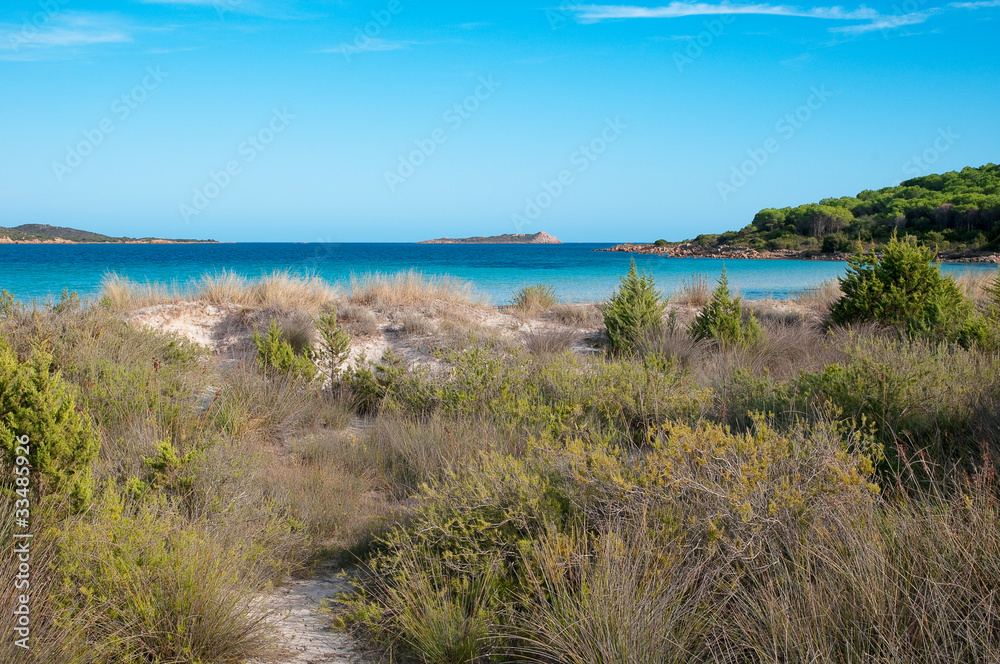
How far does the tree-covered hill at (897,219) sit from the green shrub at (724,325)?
32.3 meters

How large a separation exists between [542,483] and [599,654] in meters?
1.14

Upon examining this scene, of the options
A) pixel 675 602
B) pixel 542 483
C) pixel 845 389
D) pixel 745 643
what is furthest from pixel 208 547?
pixel 845 389

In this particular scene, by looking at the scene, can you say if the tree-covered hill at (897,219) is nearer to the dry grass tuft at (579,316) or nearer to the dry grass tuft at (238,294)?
the dry grass tuft at (579,316)

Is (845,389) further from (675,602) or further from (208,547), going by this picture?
(208,547)

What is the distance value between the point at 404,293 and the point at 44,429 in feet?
32.9

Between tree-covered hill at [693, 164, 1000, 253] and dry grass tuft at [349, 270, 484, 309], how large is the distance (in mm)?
33110

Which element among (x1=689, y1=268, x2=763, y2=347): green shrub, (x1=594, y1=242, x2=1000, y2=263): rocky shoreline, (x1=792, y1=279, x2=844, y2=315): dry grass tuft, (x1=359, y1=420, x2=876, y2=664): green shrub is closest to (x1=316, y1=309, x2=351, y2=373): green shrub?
(x1=359, y1=420, x2=876, y2=664): green shrub

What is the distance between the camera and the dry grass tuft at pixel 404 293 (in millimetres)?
12927

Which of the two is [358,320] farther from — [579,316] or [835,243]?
[835,243]

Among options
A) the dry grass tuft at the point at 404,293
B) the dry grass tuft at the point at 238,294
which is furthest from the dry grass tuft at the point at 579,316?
the dry grass tuft at the point at 238,294

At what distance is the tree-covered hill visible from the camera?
40.6 metres

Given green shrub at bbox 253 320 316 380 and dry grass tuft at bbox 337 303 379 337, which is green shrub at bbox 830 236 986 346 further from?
green shrub at bbox 253 320 316 380

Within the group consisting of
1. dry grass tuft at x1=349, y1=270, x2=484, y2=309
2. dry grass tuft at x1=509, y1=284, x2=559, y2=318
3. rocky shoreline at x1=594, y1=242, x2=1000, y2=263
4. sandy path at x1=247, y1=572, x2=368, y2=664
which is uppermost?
rocky shoreline at x1=594, y1=242, x2=1000, y2=263

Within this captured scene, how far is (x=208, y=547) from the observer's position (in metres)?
3.21
